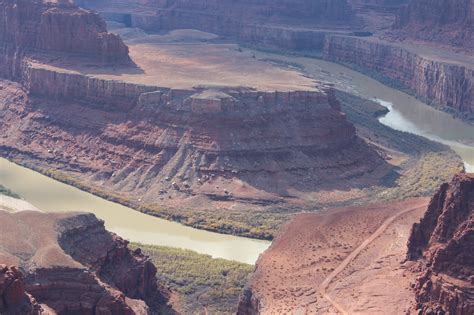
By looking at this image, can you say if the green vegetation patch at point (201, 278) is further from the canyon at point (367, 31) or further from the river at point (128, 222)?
the canyon at point (367, 31)

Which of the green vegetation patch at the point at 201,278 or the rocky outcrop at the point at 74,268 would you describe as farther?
the green vegetation patch at the point at 201,278

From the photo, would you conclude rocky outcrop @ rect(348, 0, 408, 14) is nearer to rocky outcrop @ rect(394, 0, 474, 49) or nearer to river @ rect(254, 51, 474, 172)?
rocky outcrop @ rect(394, 0, 474, 49)

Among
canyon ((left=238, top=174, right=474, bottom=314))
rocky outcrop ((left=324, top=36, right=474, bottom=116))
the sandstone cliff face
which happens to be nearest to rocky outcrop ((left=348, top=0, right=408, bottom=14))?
rocky outcrop ((left=324, top=36, right=474, bottom=116))

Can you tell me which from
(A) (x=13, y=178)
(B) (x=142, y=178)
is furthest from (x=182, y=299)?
(A) (x=13, y=178)

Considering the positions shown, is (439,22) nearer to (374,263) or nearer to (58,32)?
(58,32)

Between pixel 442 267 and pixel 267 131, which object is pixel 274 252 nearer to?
pixel 442 267

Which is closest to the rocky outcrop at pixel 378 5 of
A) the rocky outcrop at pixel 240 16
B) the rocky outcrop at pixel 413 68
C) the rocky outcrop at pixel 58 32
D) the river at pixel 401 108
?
the rocky outcrop at pixel 240 16
